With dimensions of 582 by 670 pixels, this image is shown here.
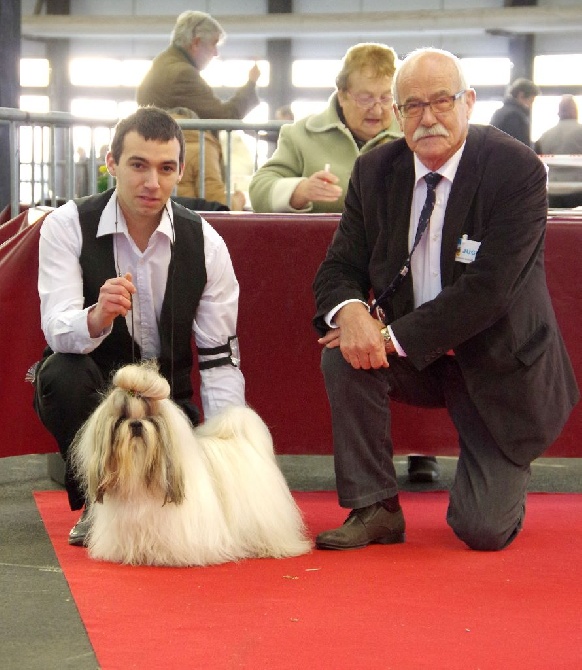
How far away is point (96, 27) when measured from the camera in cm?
1622

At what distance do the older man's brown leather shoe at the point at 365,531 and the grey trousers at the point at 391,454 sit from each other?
0.05 meters

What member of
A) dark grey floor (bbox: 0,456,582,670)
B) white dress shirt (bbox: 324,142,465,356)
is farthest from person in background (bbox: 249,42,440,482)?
white dress shirt (bbox: 324,142,465,356)

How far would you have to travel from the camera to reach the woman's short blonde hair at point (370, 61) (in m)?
3.74

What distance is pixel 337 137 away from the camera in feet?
12.7

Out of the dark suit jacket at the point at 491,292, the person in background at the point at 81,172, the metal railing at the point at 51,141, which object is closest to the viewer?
the dark suit jacket at the point at 491,292

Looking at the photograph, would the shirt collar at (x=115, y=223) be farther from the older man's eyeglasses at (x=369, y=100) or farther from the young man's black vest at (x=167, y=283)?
the older man's eyeglasses at (x=369, y=100)

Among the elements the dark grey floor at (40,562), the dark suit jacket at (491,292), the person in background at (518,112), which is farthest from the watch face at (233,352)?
the person in background at (518,112)

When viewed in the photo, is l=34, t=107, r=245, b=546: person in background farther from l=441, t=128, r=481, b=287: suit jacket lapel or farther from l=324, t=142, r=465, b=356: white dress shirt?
l=441, t=128, r=481, b=287: suit jacket lapel

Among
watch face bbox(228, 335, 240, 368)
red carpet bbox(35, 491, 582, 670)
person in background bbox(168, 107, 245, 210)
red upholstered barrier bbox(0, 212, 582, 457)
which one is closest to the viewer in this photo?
red carpet bbox(35, 491, 582, 670)

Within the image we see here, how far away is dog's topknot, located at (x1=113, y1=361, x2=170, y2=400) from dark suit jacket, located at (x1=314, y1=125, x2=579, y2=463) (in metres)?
0.58

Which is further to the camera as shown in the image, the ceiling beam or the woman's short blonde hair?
the ceiling beam

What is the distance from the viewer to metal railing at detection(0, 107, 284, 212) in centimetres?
422

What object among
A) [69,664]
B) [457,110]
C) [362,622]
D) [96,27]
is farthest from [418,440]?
[96,27]

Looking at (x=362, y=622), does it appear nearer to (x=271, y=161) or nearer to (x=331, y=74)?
(x=271, y=161)
